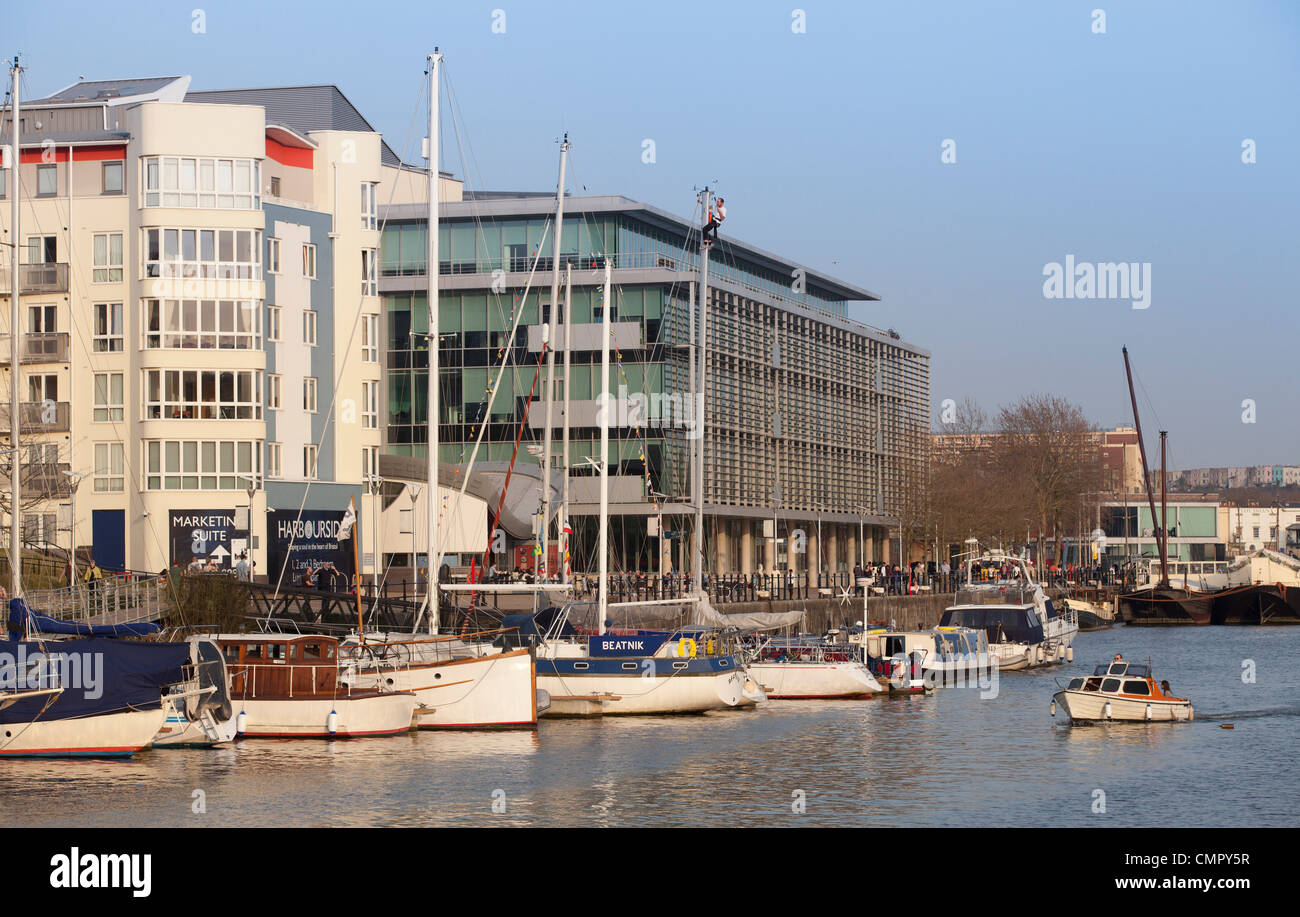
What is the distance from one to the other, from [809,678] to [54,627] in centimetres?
2360

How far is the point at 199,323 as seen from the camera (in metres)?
65.7

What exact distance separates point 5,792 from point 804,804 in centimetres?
1489

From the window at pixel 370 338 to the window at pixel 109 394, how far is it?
40.3ft

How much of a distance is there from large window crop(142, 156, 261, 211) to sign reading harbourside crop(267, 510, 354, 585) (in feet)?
40.9

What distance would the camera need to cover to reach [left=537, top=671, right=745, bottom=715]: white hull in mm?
46094

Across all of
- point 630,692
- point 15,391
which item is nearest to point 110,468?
point 15,391

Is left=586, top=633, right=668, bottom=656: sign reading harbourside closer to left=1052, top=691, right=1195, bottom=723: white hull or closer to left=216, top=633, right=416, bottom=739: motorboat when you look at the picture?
left=216, top=633, right=416, bottom=739: motorboat

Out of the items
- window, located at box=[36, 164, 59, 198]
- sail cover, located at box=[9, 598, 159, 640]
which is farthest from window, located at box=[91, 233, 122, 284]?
sail cover, located at box=[9, 598, 159, 640]

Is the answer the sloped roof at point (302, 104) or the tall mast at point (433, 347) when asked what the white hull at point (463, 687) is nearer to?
the tall mast at point (433, 347)

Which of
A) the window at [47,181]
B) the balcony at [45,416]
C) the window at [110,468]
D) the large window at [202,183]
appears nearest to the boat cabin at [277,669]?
the window at [110,468]

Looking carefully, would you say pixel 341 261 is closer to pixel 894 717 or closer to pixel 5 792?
pixel 894 717

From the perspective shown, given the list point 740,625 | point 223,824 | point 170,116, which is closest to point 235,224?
point 170,116

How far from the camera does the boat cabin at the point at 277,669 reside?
3994cm

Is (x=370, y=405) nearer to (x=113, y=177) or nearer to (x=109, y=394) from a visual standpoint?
(x=109, y=394)
